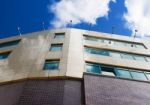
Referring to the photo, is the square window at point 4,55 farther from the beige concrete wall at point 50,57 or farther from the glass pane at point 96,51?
the glass pane at point 96,51

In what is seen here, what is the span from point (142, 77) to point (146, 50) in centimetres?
544

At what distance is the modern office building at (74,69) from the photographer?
14.1 m

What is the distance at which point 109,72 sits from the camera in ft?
59.0

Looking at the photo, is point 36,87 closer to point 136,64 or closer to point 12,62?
point 12,62

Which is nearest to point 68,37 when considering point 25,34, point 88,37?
point 88,37

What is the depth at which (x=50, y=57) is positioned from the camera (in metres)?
18.3

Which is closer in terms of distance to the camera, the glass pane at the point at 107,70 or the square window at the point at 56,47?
the glass pane at the point at 107,70

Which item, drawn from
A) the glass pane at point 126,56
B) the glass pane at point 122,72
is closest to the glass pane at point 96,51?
the glass pane at point 126,56

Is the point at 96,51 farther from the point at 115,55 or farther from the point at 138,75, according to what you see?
the point at 138,75

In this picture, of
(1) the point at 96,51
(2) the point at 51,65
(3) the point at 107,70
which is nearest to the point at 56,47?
(2) the point at 51,65

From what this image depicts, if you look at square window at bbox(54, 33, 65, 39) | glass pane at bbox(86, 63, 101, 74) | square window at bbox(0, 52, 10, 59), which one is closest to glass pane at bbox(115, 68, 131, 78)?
glass pane at bbox(86, 63, 101, 74)

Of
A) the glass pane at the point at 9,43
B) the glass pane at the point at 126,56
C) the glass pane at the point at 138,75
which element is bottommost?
the glass pane at the point at 138,75

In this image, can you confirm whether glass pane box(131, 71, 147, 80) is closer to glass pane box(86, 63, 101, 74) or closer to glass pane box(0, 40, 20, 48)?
glass pane box(86, 63, 101, 74)

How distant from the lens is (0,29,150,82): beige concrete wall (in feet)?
53.6
